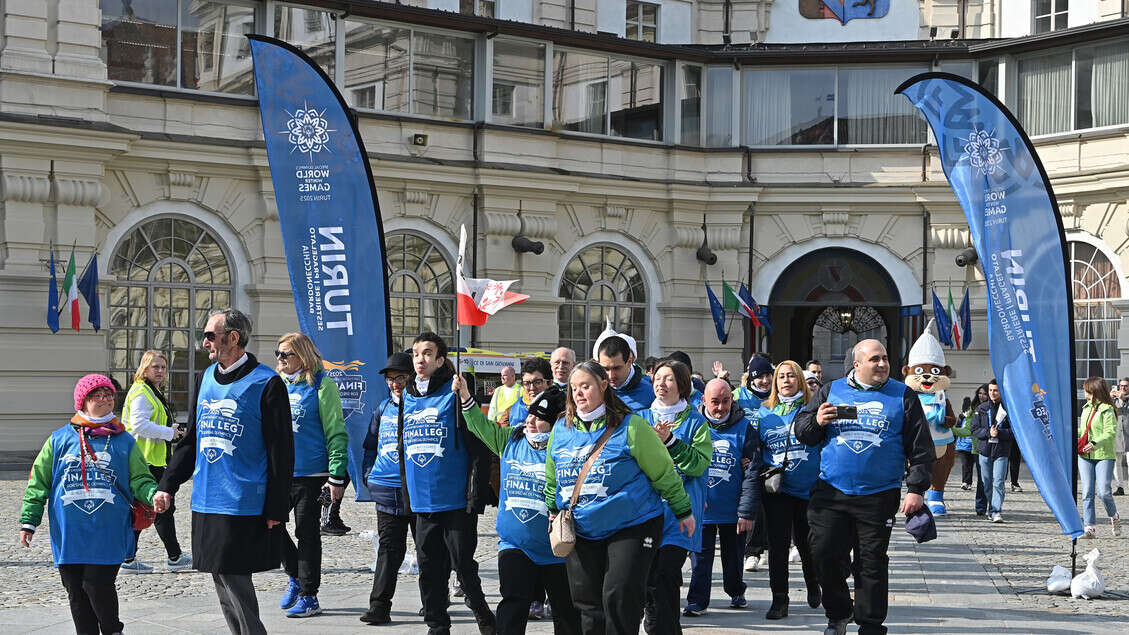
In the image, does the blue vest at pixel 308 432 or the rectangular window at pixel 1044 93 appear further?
the rectangular window at pixel 1044 93

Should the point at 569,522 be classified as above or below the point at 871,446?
below

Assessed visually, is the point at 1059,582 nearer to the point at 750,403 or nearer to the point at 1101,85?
the point at 750,403

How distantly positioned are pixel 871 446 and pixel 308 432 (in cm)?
376

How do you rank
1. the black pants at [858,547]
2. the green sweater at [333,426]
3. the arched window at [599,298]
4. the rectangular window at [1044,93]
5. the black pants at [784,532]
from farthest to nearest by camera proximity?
the arched window at [599,298] → the rectangular window at [1044,93] → the black pants at [784,532] → the green sweater at [333,426] → the black pants at [858,547]

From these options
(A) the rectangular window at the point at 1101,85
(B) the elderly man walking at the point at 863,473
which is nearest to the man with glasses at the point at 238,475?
(B) the elderly man walking at the point at 863,473

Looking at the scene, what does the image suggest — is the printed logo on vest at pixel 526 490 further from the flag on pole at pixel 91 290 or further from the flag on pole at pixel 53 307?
the flag on pole at pixel 91 290

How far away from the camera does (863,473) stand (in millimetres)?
8109

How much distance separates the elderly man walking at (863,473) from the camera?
8047 mm

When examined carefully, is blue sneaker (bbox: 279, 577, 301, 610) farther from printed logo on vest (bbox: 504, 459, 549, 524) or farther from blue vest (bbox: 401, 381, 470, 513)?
printed logo on vest (bbox: 504, 459, 549, 524)

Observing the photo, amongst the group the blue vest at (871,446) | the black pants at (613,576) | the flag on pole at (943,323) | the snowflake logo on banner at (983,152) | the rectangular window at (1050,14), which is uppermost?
the rectangular window at (1050,14)

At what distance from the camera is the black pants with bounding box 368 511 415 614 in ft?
29.3

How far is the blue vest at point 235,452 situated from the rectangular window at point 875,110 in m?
21.7

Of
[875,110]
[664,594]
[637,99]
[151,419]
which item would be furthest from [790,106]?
[664,594]

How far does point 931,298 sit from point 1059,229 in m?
16.1
